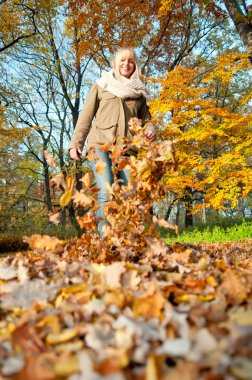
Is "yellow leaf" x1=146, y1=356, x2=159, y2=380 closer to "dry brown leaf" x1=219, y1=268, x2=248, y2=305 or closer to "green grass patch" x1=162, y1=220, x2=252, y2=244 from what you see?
"dry brown leaf" x1=219, y1=268, x2=248, y2=305

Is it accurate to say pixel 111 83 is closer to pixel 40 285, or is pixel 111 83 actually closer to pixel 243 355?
pixel 40 285

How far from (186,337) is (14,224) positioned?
14.4 metres

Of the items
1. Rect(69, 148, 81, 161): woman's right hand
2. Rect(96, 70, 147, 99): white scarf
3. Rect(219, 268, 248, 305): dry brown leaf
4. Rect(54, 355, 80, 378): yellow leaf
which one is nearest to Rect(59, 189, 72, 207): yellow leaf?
Rect(219, 268, 248, 305): dry brown leaf

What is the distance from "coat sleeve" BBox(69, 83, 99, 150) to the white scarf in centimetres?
12

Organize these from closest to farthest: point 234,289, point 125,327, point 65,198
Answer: point 125,327
point 234,289
point 65,198

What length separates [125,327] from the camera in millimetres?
659

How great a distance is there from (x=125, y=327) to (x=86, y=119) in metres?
2.35

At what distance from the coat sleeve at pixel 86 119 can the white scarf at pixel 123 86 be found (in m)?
0.12

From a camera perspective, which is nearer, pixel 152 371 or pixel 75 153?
pixel 152 371

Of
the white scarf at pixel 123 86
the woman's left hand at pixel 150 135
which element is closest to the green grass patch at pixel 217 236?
the white scarf at pixel 123 86

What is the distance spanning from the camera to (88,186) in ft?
5.24

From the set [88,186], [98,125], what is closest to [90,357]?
[88,186]

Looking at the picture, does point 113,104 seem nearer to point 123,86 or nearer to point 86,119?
point 123,86

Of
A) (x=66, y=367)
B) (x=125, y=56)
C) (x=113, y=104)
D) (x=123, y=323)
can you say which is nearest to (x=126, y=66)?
(x=125, y=56)
